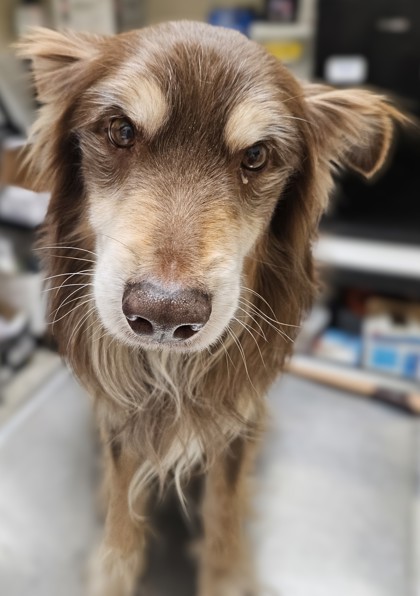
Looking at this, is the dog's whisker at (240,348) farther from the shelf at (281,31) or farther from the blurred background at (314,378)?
the shelf at (281,31)

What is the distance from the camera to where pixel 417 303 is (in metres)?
1.61

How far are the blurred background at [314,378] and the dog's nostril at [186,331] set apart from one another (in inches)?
9.8

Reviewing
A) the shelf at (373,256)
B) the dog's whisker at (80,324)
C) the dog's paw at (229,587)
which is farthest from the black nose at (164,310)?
the shelf at (373,256)

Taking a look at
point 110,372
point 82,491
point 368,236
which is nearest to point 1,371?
point 82,491

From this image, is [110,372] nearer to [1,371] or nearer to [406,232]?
[1,371]

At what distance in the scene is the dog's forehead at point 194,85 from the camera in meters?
0.47

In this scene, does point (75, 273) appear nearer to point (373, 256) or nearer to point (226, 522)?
point (226, 522)

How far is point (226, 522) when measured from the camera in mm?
680

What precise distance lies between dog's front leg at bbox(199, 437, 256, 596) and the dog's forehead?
37 cm

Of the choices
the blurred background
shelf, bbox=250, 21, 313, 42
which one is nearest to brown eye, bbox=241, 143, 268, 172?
the blurred background

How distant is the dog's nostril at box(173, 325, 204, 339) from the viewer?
0.43 m

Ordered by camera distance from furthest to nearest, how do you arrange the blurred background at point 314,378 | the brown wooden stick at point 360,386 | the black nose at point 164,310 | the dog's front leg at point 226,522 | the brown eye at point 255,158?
Result: the brown wooden stick at point 360,386 < the blurred background at point 314,378 < the dog's front leg at point 226,522 < the brown eye at point 255,158 < the black nose at point 164,310

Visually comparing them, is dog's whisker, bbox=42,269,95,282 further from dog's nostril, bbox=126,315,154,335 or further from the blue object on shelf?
the blue object on shelf

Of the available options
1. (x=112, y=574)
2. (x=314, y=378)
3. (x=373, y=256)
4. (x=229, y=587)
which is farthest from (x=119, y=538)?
(x=373, y=256)
